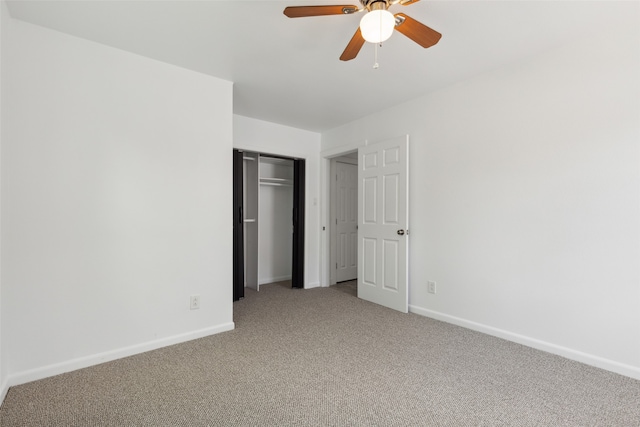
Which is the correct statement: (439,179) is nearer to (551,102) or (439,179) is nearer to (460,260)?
(460,260)

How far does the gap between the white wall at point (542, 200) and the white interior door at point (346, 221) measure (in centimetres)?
172

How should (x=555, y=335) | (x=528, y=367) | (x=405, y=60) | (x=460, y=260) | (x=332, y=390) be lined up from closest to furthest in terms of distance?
1. (x=332, y=390)
2. (x=528, y=367)
3. (x=555, y=335)
4. (x=405, y=60)
5. (x=460, y=260)

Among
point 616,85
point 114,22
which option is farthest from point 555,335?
point 114,22

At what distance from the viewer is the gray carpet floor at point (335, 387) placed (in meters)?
1.73

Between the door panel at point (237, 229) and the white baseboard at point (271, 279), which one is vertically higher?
the door panel at point (237, 229)

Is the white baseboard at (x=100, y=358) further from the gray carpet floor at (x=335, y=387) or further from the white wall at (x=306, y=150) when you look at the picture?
the white wall at (x=306, y=150)

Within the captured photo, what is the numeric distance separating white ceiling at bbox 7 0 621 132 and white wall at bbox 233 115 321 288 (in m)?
0.95

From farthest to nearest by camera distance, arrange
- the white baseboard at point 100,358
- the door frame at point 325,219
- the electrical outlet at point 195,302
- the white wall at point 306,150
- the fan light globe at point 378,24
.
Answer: the door frame at point 325,219
the white wall at point 306,150
the electrical outlet at point 195,302
the white baseboard at point 100,358
the fan light globe at point 378,24

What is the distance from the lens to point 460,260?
10.3 feet

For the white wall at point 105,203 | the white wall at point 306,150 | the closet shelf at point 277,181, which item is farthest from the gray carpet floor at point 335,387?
the closet shelf at point 277,181

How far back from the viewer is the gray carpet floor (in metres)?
1.73

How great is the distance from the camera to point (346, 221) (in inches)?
204

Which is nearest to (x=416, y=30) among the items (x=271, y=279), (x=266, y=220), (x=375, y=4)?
(x=375, y=4)

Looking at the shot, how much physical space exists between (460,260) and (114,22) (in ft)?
11.3
